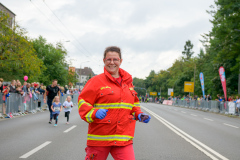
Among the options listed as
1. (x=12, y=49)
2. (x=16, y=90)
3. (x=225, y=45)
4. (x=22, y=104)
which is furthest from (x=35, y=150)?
(x=225, y=45)

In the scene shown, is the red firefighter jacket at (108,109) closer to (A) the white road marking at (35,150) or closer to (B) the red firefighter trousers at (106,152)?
(B) the red firefighter trousers at (106,152)

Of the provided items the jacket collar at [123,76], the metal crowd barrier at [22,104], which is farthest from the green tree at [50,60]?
the jacket collar at [123,76]

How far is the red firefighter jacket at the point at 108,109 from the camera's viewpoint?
3.15 metres

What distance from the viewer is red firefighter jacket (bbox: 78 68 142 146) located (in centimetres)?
315

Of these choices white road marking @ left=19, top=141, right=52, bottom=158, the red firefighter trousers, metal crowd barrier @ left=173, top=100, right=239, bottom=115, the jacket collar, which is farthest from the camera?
metal crowd barrier @ left=173, top=100, right=239, bottom=115

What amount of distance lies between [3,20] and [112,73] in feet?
74.8

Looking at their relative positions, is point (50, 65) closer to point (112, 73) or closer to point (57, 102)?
point (57, 102)

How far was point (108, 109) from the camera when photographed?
→ 316 centimetres

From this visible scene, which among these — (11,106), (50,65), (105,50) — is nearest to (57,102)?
(11,106)

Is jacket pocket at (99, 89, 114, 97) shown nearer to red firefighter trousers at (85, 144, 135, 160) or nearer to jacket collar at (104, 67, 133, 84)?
jacket collar at (104, 67, 133, 84)

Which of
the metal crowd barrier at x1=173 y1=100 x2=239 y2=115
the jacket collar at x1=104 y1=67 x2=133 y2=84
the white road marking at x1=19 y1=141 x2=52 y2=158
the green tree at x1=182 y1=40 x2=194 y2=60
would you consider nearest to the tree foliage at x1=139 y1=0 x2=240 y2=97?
the metal crowd barrier at x1=173 y1=100 x2=239 y2=115

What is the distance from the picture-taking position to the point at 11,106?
15.4 metres

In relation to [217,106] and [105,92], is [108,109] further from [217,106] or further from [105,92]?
[217,106]

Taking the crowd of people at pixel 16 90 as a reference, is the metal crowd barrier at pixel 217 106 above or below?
below
